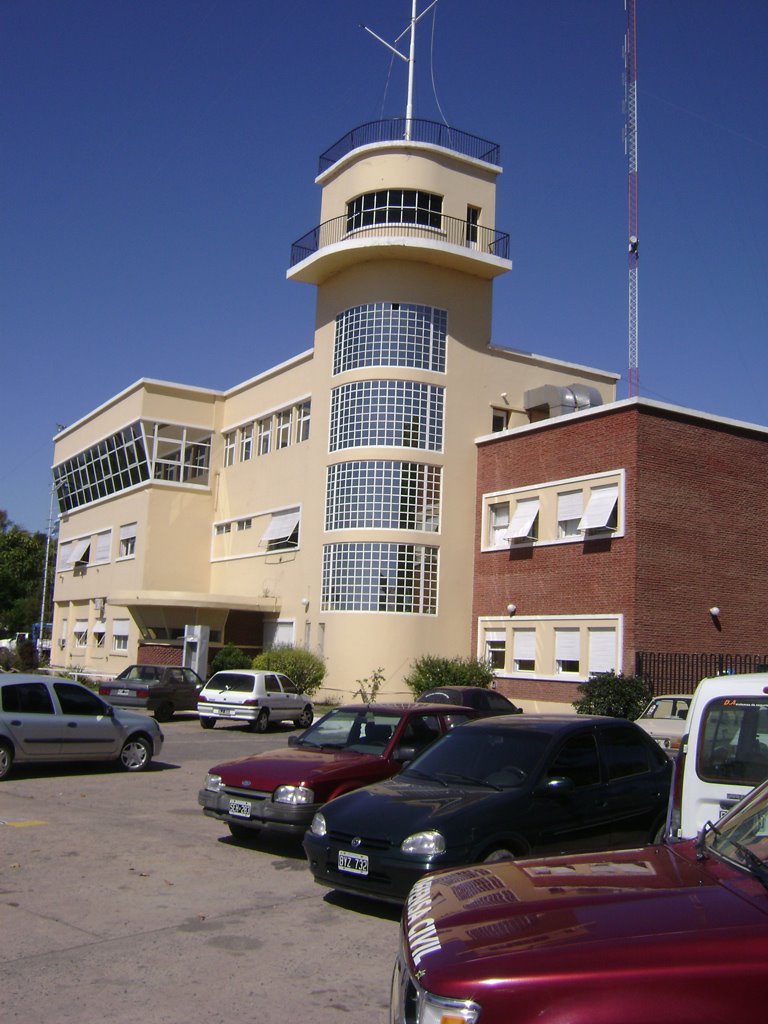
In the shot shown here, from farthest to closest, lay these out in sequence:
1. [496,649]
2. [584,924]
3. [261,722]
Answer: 1. [496,649]
2. [261,722]
3. [584,924]

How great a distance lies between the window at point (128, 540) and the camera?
45.2 m

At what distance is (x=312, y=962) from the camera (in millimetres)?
6809

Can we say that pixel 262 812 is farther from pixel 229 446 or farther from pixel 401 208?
pixel 229 446

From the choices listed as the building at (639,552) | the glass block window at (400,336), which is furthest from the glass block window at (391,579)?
the glass block window at (400,336)

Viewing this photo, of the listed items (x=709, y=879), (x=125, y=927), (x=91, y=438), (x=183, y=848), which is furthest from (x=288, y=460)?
(x=709, y=879)

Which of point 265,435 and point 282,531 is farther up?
point 265,435

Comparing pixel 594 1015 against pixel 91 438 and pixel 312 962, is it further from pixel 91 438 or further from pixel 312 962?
pixel 91 438

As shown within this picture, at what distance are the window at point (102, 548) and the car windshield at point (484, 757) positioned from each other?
40.4 m

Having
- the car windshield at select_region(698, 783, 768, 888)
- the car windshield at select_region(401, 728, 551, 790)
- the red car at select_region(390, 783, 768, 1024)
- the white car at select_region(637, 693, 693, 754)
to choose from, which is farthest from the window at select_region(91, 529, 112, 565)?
the red car at select_region(390, 783, 768, 1024)

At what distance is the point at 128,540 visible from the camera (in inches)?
1807

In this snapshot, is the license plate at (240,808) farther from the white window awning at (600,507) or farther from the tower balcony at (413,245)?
the tower balcony at (413,245)

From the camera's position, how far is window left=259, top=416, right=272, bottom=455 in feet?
137

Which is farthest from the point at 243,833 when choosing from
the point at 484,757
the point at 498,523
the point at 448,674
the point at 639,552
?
the point at 498,523

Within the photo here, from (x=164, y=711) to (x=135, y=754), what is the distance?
40.7ft
